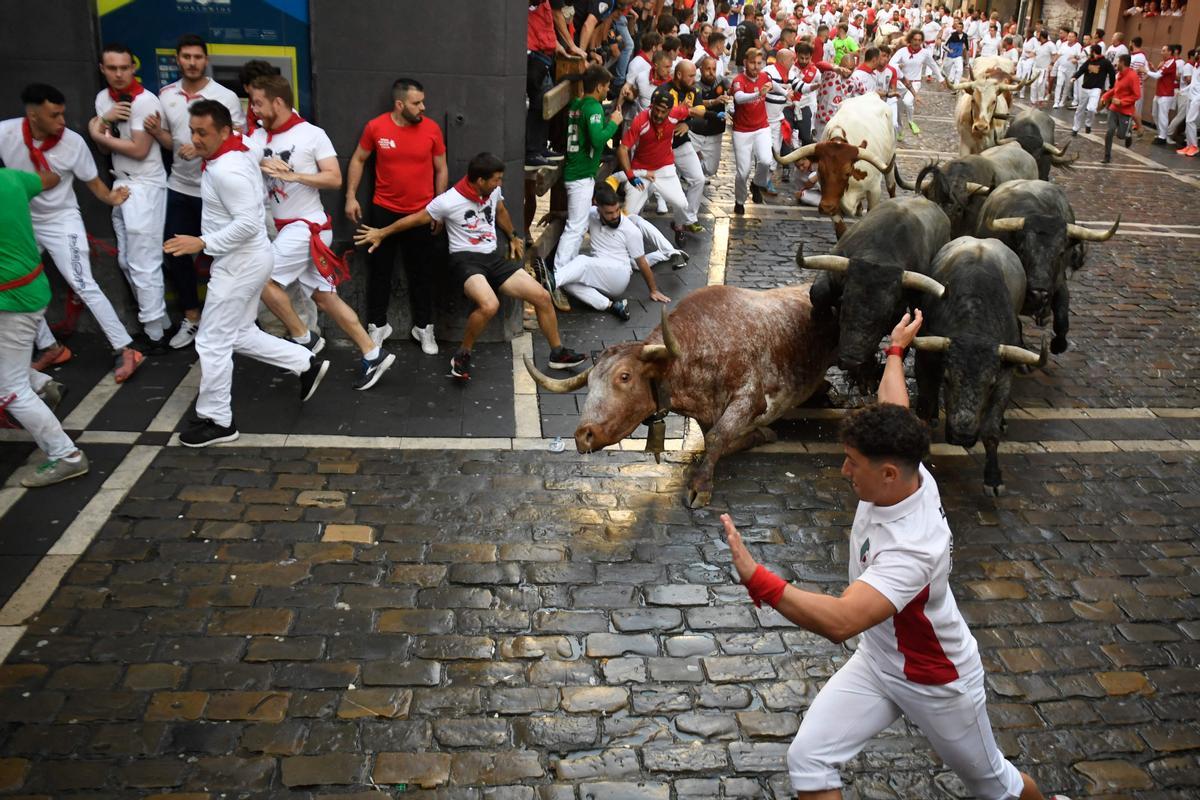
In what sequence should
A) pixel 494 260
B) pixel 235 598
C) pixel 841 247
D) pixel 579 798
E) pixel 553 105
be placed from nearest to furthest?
1. pixel 579 798
2. pixel 235 598
3. pixel 841 247
4. pixel 494 260
5. pixel 553 105

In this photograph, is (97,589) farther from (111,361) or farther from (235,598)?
(111,361)

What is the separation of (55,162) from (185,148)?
0.99 metres

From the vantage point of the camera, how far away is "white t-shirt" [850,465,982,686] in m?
3.71

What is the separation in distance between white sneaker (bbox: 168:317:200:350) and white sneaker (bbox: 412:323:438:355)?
1928 millimetres

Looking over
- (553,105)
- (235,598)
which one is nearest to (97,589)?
(235,598)

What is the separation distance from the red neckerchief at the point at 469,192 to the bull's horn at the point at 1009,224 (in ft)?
14.6

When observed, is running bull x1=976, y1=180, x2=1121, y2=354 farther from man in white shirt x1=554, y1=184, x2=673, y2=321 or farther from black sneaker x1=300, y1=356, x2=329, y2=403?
black sneaker x1=300, y1=356, x2=329, y2=403

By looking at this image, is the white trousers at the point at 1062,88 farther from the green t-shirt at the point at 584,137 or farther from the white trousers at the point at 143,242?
the white trousers at the point at 143,242

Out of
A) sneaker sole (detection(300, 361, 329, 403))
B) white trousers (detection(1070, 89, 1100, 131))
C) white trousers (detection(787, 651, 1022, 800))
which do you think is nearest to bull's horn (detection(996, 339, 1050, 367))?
white trousers (detection(787, 651, 1022, 800))

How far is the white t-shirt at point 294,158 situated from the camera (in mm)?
8555

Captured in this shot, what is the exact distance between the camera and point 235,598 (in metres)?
5.86

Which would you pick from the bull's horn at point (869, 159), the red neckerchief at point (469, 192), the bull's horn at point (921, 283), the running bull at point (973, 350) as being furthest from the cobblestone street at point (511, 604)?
the bull's horn at point (869, 159)

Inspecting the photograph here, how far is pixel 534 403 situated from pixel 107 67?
439 cm

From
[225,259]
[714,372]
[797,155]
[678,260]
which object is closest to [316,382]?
[225,259]
